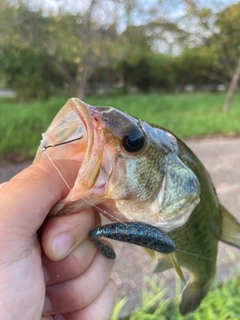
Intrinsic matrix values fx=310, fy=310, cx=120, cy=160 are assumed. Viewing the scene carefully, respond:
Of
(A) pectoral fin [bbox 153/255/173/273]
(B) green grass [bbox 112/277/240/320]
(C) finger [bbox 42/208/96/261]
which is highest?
(C) finger [bbox 42/208/96/261]

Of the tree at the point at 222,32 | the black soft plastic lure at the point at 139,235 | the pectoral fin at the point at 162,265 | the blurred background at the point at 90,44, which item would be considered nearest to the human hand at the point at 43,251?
the black soft plastic lure at the point at 139,235

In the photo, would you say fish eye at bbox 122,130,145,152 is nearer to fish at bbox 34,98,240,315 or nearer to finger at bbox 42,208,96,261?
fish at bbox 34,98,240,315

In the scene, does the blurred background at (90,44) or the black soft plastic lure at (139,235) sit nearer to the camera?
the black soft plastic lure at (139,235)

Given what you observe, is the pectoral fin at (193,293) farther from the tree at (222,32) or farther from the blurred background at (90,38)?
the tree at (222,32)

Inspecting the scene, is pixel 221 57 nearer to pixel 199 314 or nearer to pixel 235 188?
pixel 235 188

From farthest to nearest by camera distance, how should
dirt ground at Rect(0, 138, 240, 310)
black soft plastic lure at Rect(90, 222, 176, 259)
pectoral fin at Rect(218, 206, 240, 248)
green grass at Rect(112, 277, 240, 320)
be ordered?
dirt ground at Rect(0, 138, 240, 310) → green grass at Rect(112, 277, 240, 320) → pectoral fin at Rect(218, 206, 240, 248) → black soft plastic lure at Rect(90, 222, 176, 259)

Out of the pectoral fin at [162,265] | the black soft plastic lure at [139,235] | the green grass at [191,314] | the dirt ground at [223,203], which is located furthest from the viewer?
the dirt ground at [223,203]

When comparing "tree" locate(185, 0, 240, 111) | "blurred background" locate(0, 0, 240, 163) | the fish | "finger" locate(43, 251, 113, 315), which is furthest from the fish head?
"tree" locate(185, 0, 240, 111)
